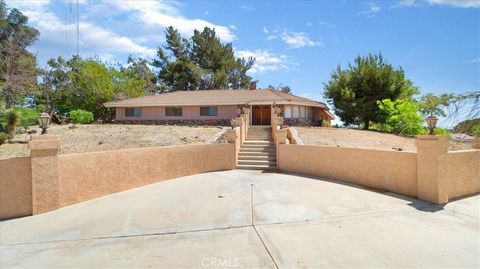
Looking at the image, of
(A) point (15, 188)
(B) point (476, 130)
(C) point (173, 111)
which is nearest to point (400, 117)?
(C) point (173, 111)

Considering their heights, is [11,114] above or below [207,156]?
above

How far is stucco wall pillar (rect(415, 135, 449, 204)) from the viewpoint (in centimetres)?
664

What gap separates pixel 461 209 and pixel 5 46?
3699 centimetres

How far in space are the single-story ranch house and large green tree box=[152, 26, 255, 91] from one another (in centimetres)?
1303

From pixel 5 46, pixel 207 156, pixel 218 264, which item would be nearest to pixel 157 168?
pixel 207 156

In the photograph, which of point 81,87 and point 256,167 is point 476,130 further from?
point 81,87

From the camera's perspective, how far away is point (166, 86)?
43.6 meters

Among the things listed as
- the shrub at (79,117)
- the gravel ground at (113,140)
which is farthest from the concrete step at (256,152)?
the shrub at (79,117)

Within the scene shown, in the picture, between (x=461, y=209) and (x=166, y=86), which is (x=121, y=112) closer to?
(x=166, y=86)

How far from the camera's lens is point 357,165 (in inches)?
351

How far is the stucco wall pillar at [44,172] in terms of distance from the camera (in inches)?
247

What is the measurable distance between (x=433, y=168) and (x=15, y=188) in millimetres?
9758

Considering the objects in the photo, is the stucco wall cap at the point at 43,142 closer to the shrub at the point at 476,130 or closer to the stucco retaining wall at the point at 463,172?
the shrub at the point at 476,130

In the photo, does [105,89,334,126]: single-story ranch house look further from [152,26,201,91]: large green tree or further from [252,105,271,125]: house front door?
[152,26,201,91]: large green tree
